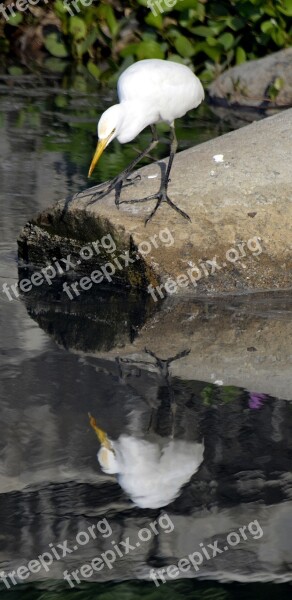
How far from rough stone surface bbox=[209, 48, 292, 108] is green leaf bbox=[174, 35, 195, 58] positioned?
0.67m

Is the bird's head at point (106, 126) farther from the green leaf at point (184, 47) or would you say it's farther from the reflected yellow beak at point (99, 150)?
the green leaf at point (184, 47)

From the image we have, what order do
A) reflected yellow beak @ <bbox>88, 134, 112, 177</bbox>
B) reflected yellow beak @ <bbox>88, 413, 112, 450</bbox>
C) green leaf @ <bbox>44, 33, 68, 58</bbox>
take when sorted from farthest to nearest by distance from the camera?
green leaf @ <bbox>44, 33, 68, 58</bbox>, reflected yellow beak @ <bbox>88, 134, 112, 177</bbox>, reflected yellow beak @ <bbox>88, 413, 112, 450</bbox>

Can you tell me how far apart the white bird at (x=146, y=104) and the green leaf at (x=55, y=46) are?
751 cm

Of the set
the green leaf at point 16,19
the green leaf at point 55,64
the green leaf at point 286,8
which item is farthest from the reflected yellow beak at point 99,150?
the green leaf at point 16,19

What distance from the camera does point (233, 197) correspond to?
6.28 metres

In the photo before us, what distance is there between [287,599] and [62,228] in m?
3.34

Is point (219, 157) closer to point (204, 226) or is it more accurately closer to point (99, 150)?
point (204, 226)

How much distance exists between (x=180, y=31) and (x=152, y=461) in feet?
29.8

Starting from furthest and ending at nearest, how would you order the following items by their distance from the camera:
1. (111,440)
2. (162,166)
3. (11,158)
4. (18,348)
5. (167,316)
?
1. (11,158)
2. (162,166)
3. (167,316)
4. (18,348)
5. (111,440)

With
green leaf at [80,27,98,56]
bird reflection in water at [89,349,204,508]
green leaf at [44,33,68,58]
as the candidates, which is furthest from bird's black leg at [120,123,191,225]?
green leaf at [44,33,68,58]

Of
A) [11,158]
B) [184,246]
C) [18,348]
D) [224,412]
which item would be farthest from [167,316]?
[11,158]

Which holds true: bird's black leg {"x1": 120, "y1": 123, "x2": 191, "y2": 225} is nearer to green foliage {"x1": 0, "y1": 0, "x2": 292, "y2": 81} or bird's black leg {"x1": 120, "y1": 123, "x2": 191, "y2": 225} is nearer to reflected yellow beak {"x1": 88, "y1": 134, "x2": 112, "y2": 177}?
reflected yellow beak {"x1": 88, "y1": 134, "x2": 112, "y2": 177}

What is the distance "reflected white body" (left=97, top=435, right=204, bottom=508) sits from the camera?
402 cm

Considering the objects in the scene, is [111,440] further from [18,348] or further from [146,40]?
[146,40]
